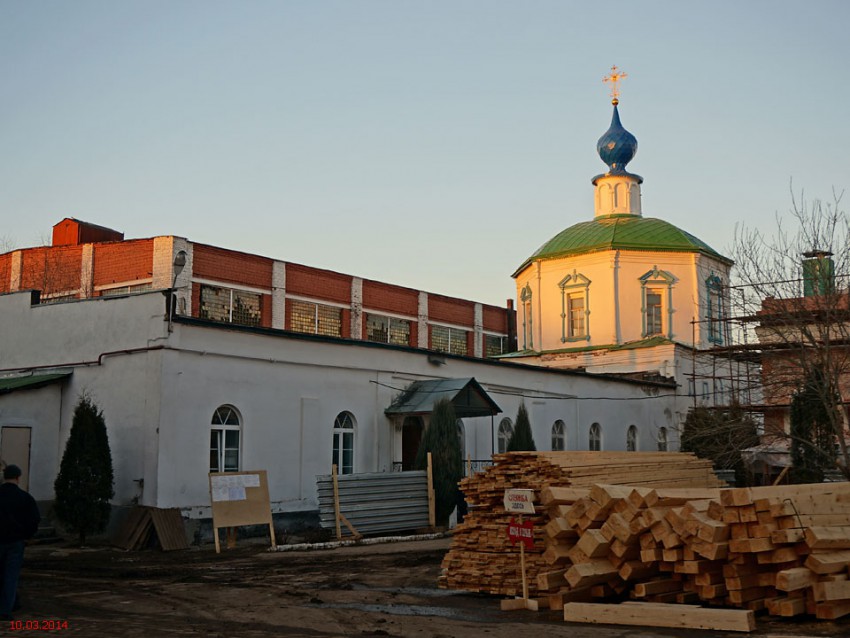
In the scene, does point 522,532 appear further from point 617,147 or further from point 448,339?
point 448,339

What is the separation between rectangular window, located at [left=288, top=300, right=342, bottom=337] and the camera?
139 ft

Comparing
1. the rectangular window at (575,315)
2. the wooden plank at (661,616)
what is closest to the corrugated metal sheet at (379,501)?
the wooden plank at (661,616)

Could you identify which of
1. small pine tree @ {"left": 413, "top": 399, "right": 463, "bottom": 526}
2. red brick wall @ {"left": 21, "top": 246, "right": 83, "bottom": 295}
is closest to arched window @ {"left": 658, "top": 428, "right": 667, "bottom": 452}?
small pine tree @ {"left": 413, "top": 399, "right": 463, "bottom": 526}

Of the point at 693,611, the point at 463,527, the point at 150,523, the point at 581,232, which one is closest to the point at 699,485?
the point at 463,527

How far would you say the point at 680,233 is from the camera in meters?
36.9

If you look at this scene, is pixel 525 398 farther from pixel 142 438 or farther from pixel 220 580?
pixel 220 580

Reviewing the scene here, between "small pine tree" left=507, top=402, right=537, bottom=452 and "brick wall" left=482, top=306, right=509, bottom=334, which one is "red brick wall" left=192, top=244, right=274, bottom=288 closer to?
"brick wall" left=482, top=306, right=509, bottom=334

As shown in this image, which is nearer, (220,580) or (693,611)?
(693,611)

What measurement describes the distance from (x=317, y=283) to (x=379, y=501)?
24688 mm

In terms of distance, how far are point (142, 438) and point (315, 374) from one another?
4.43 meters

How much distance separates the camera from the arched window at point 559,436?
29.5 m

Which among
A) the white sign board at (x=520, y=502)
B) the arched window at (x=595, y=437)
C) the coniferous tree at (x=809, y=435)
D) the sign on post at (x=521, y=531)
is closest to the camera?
the sign on post at (x=521, y=531)

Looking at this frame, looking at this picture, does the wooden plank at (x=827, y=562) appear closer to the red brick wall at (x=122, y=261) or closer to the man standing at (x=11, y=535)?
the man standing at (x=11, y=535)

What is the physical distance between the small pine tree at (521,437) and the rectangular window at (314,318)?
19.1 meters
